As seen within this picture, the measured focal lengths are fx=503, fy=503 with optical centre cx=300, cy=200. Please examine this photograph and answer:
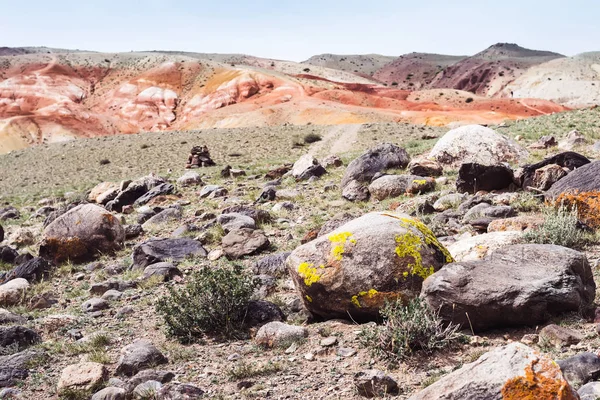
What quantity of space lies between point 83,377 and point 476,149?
13430 mm

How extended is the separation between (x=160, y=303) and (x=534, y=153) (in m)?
13.7

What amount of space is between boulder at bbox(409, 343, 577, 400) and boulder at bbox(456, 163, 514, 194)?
29.3 ft

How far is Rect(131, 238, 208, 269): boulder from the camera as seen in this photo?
10.7 m

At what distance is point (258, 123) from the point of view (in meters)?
55.2

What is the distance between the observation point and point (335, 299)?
6254 mm

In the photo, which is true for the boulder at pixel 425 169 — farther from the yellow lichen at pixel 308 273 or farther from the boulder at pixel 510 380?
the boulder at pixel 510 380

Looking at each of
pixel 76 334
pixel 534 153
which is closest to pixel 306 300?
pixel 76 334

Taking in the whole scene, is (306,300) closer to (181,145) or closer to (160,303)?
(160,303)

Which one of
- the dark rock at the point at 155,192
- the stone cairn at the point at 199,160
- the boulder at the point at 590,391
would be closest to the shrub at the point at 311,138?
the stone cairn at the point at 199,160

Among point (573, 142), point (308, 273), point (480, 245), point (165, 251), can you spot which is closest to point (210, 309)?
point (308, 273)

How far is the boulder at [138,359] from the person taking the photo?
19.3ft

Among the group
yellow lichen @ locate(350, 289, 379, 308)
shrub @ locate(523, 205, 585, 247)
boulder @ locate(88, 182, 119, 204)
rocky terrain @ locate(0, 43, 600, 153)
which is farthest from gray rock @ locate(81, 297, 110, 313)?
rocky terrain @ locate(0, 43, 600, 153)

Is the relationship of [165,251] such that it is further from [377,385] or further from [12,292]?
[377,385]

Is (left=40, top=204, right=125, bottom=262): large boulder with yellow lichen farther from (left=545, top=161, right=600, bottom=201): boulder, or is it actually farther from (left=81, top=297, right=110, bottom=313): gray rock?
(left=545, top=161, right=600, bottom=201): boulder
